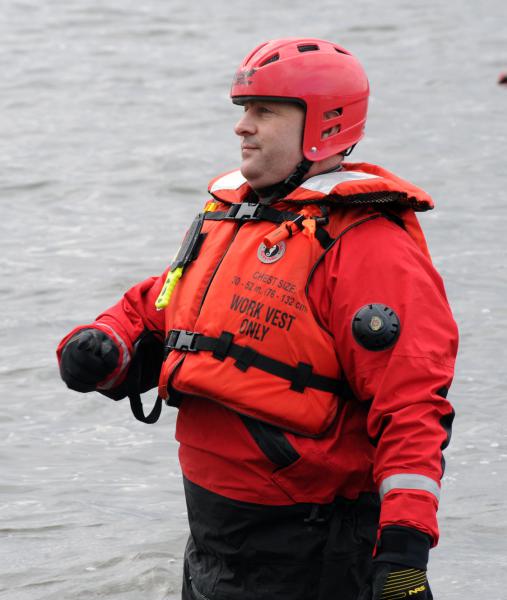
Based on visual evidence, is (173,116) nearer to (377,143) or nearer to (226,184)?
(377,143)

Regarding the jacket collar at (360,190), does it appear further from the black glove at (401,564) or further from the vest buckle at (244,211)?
the black glove at (401,564)

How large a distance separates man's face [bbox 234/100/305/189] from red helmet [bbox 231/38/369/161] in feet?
0.11

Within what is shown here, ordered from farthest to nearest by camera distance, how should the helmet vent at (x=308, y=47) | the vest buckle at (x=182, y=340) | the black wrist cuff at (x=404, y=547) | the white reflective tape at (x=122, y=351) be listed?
the white reflective tape at (x=122, y=351)
the helmet vent at (x=308, y=47)
the vest buckle at (x=182, y=340)
the black wrist cuff at (x=404, y=547)

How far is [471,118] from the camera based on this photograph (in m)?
14.5

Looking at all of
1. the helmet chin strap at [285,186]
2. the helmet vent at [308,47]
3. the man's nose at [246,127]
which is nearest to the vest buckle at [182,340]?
the helmet chin strap at [285,186]

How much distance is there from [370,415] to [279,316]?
35 cm

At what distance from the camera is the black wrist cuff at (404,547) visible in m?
3.15

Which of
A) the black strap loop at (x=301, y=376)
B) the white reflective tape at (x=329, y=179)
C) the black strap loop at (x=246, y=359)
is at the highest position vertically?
the white reflective tape at (x=329, y=179)

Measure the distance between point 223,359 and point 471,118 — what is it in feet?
37.5

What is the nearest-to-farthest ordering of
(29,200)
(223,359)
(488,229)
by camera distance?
(223,359), (488,229), (29,200)

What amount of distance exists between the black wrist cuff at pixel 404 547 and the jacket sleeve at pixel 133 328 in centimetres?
103

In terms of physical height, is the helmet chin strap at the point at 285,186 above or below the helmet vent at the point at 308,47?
below

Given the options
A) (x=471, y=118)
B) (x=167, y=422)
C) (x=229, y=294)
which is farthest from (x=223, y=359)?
(x=471, y=118)

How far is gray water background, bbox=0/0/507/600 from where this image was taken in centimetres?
609
